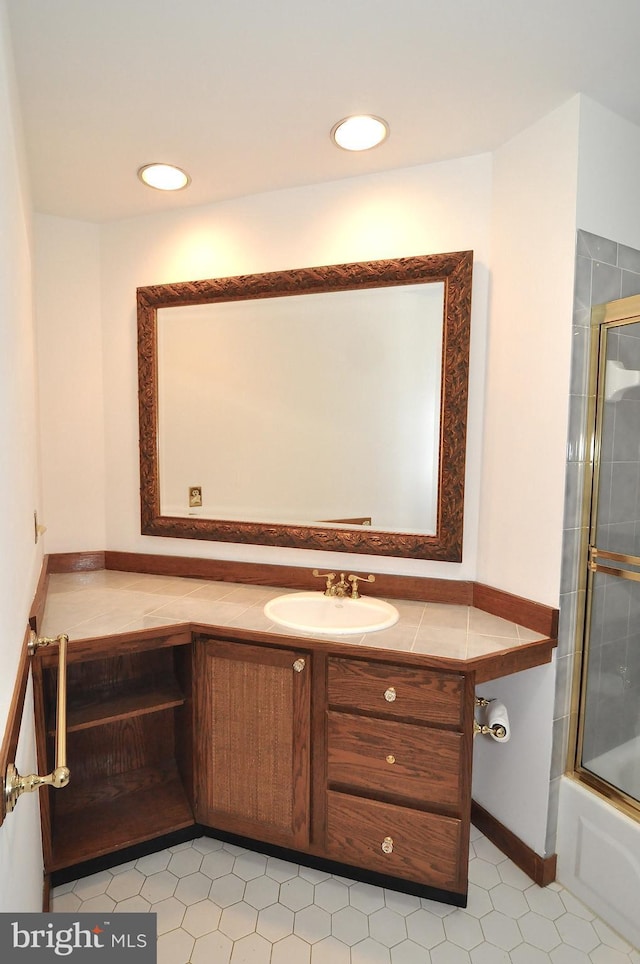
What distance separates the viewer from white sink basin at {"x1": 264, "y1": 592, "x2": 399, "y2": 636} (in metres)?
1.84

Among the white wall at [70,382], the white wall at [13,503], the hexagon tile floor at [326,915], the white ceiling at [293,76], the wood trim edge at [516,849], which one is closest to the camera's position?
the white wall at [13,503]

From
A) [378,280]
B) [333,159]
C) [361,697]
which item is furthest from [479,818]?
[333,159]

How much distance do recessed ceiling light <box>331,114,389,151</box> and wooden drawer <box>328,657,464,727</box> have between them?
5.34 ft

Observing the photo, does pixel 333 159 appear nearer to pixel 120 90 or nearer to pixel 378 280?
pixel 378 280

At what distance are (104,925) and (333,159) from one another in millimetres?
2161

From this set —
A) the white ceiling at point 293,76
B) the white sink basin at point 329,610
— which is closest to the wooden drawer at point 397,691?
the white sink basin at point 329,610

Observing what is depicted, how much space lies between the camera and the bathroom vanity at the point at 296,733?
152 centimetres

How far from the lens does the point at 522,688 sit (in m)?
1.74

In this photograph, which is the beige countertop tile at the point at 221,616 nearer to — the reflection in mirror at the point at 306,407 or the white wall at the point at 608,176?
the reflection in mirror at the point at 306,407

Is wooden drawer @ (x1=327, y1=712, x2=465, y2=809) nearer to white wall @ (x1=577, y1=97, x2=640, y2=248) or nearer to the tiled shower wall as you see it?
the tiled shower wall

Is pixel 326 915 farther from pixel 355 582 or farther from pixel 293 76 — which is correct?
pixel 293 76

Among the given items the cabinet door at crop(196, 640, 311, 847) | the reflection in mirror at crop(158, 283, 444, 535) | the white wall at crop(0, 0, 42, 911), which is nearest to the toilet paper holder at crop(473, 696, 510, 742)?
the cabinet door at crop(196, 640, 311, 847)

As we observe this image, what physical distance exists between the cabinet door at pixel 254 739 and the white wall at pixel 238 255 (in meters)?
0.52

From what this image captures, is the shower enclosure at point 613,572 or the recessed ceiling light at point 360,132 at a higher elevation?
the recessed ceiling light at point 360,132
